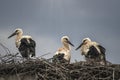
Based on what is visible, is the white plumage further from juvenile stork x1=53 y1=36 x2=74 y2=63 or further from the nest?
the nest

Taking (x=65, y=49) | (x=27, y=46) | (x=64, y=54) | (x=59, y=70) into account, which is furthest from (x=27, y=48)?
(x=59, y=70)

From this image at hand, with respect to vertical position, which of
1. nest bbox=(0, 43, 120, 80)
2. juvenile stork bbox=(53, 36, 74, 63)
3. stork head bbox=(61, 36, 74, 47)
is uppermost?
stork head bbox=(61, 36, 74, 47)

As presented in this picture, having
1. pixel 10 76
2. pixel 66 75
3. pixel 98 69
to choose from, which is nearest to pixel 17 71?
pixel 10 76

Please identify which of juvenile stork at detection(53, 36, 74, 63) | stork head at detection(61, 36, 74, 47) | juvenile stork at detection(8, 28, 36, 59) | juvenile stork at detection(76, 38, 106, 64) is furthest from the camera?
stork head at detection(61, 36, 74, 47)

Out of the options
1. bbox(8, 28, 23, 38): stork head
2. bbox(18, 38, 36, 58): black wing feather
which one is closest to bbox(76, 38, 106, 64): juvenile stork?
bbox(18, 38, 36, 58): black wing feather

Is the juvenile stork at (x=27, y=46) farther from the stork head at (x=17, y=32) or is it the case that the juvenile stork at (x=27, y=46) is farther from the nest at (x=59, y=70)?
the nest at (x=59, y=70)

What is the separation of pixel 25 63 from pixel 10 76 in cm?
46

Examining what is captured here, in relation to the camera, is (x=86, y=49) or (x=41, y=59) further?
(x=86, y=49)

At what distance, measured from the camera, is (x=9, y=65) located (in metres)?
11.2

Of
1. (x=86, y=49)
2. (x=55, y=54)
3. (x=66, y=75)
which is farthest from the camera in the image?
(x=86, y=49)

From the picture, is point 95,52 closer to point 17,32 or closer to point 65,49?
point 65,49

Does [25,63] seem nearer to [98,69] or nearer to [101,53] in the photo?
[98,69]

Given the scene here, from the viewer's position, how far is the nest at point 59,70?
35.9ft

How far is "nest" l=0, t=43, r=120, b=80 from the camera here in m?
11.0
